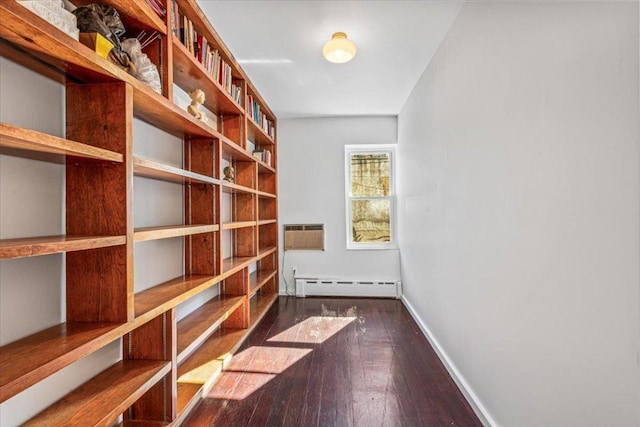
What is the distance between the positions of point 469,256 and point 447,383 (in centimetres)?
88

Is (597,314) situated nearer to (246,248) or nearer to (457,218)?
(457,218)

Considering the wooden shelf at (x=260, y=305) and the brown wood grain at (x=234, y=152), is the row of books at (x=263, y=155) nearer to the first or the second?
the brown wood grain at (x=234, y=152)

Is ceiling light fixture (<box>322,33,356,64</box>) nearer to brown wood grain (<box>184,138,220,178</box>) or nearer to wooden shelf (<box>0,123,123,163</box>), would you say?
brown wood grain (<box>184,138,220,178</box>)

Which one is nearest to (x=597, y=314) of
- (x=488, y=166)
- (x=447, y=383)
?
(x=488, y=166)

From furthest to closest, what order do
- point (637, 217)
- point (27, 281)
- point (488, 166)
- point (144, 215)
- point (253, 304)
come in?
point (253, 304) → point (144, 215) → point (488, 166) → point (27, 281) → point (637, 217)

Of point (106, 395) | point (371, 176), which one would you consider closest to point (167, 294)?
point (106, 395)

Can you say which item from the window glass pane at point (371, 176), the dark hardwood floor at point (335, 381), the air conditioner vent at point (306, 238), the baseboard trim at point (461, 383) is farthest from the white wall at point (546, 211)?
the air conditioner vent at point (306, 238)

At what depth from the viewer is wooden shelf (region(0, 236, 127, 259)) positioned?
792 millimetres

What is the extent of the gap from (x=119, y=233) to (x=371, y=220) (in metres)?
3.28

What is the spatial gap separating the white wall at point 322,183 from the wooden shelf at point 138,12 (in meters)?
2.59

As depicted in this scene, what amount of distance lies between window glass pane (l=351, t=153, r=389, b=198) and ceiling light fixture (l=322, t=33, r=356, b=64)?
1964 millimetres

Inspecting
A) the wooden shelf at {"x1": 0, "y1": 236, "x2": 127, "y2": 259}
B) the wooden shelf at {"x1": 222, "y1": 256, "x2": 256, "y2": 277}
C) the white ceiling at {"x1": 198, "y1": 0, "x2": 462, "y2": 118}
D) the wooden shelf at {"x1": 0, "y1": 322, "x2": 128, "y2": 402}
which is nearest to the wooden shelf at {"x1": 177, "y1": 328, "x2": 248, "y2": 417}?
the wooden shelf at {"x1": 222, "y1": 256, "x2": 256, "y2": 277}

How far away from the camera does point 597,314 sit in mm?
878

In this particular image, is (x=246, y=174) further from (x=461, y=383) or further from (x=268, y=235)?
(x=461, y=383)
